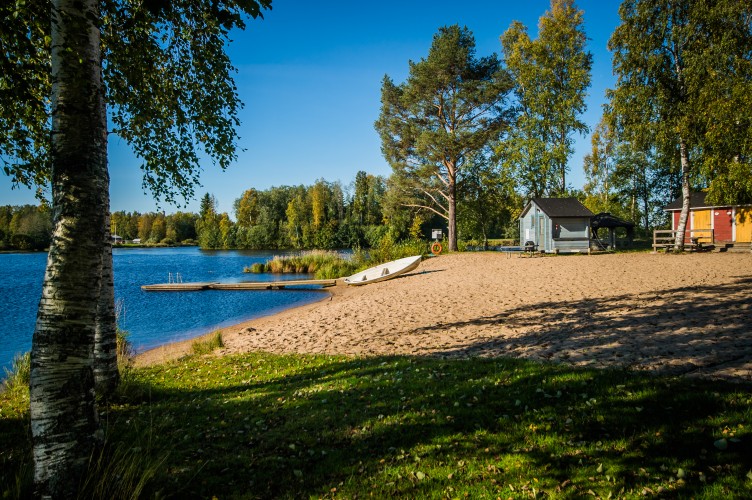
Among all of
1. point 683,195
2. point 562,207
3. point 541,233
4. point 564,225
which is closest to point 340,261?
point 541,233

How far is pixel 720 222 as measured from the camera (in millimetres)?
32844

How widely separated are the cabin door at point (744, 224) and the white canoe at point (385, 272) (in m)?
25.0

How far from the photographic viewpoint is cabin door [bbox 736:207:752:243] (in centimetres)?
3084

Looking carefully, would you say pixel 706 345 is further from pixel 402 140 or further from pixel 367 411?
pixel 402 140

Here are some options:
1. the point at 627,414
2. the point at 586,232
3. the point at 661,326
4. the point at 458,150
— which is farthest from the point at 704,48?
the point at 627,414

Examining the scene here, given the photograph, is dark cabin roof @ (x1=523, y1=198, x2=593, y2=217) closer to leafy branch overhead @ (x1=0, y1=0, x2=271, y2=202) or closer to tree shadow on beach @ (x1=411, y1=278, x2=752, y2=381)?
tree shadow on beach @ (x1=411, y1=278, x2=752, y2=381)

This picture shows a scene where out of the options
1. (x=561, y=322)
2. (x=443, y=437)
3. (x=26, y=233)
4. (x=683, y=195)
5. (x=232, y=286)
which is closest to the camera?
(x=443, y=437)

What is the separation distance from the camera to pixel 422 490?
12.1ft

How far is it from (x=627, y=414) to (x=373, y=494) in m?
3.03

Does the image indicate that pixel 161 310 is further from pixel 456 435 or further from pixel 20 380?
pixel 456 435

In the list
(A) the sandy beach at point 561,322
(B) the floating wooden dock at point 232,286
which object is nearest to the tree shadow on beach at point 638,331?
(A) the sandy beach at point 561,322

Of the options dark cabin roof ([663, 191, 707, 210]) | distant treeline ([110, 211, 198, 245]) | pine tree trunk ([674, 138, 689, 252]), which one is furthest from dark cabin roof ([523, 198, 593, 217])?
distant treeline ([110, 211, 198, 245])

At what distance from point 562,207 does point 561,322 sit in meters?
26.0

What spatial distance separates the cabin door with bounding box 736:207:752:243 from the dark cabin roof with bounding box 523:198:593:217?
10371 millimetres
